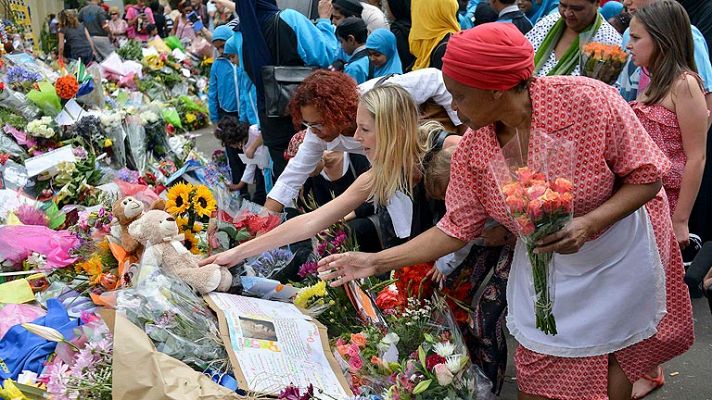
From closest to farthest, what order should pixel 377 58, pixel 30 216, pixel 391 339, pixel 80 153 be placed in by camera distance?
pixel 391 339, pixel 30 216, pixel 80 153, pixel 377 58

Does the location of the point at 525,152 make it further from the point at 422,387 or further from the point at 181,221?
the point at 181,221

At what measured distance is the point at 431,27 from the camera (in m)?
4.98

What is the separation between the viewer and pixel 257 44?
5012 mm

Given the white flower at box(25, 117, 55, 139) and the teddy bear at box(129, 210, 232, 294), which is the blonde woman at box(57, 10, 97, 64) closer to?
the white flower at box(25, 117, 55, 139)

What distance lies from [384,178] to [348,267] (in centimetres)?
43

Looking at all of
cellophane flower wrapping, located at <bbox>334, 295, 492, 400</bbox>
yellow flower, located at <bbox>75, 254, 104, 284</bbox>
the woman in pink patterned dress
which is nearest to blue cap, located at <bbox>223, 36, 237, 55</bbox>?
yellow flower, located at <bbox>75, 254, 104, 284</bbox>

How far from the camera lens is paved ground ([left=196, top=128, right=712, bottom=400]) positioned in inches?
138

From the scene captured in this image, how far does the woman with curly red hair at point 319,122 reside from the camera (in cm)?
367

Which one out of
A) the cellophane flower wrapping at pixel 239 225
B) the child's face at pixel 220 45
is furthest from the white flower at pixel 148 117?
the cellophane flower wrapping at pixel 239 225

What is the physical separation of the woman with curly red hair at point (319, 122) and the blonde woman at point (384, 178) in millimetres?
499

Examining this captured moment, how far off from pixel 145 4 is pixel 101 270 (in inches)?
590

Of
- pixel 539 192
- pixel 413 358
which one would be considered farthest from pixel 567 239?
pixel 413 358

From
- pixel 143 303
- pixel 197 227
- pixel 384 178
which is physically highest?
pixel 384 178

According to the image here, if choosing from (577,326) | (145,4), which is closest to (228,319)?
(577,326)
